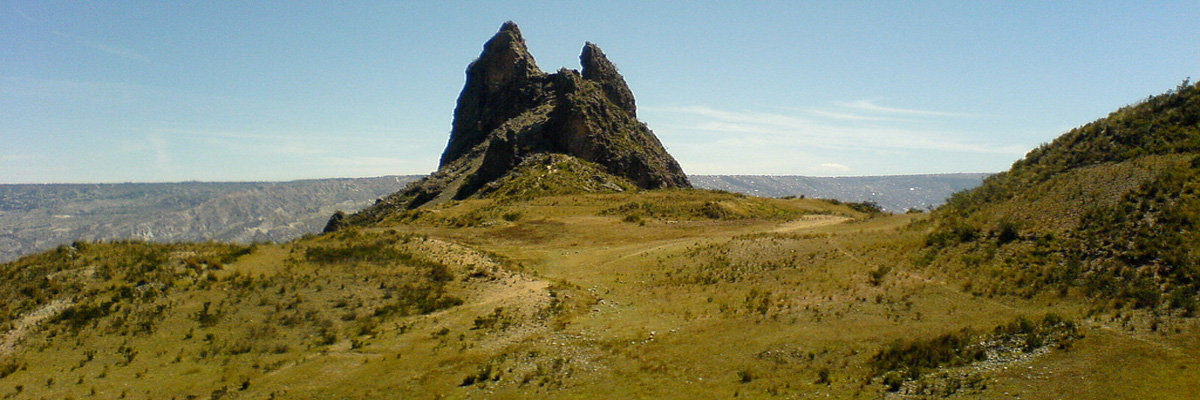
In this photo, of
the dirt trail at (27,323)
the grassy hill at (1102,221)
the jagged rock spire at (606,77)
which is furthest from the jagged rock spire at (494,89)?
the dirt trail at (27,323)

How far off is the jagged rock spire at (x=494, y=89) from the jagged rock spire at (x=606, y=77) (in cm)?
988

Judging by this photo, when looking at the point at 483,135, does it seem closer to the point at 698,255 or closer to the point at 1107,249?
the point at 698,255

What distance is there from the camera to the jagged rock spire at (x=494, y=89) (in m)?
125

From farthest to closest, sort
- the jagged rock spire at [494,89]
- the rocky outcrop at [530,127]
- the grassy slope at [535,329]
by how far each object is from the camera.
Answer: the jagged rock spire at [494,89] → the rocky outcrop at [530,127] → the grassy slope at [535,329]

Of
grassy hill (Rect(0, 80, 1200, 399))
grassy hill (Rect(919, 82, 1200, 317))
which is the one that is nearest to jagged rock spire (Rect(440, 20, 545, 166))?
grassy hill (Rect(0, 80, 1200, 399))

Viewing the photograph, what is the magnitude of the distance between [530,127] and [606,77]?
30.7 meters

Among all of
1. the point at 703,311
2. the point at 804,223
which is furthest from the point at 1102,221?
the point at 804,223

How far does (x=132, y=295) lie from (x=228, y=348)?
5.72m

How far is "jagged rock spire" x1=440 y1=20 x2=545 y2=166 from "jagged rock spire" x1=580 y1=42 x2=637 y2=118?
9.88 meters

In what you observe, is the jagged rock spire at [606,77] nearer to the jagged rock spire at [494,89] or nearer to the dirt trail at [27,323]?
the jagged rock spire at [494,89]

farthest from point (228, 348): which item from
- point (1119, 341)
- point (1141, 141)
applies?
point (1141, 141)

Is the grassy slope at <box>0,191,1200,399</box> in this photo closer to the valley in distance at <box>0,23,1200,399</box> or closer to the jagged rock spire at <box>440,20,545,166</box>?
the valley in distance at <box>0,23,1200,399</box>

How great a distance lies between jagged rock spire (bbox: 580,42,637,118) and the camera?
126506 millimetres

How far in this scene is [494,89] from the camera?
13238 cm
